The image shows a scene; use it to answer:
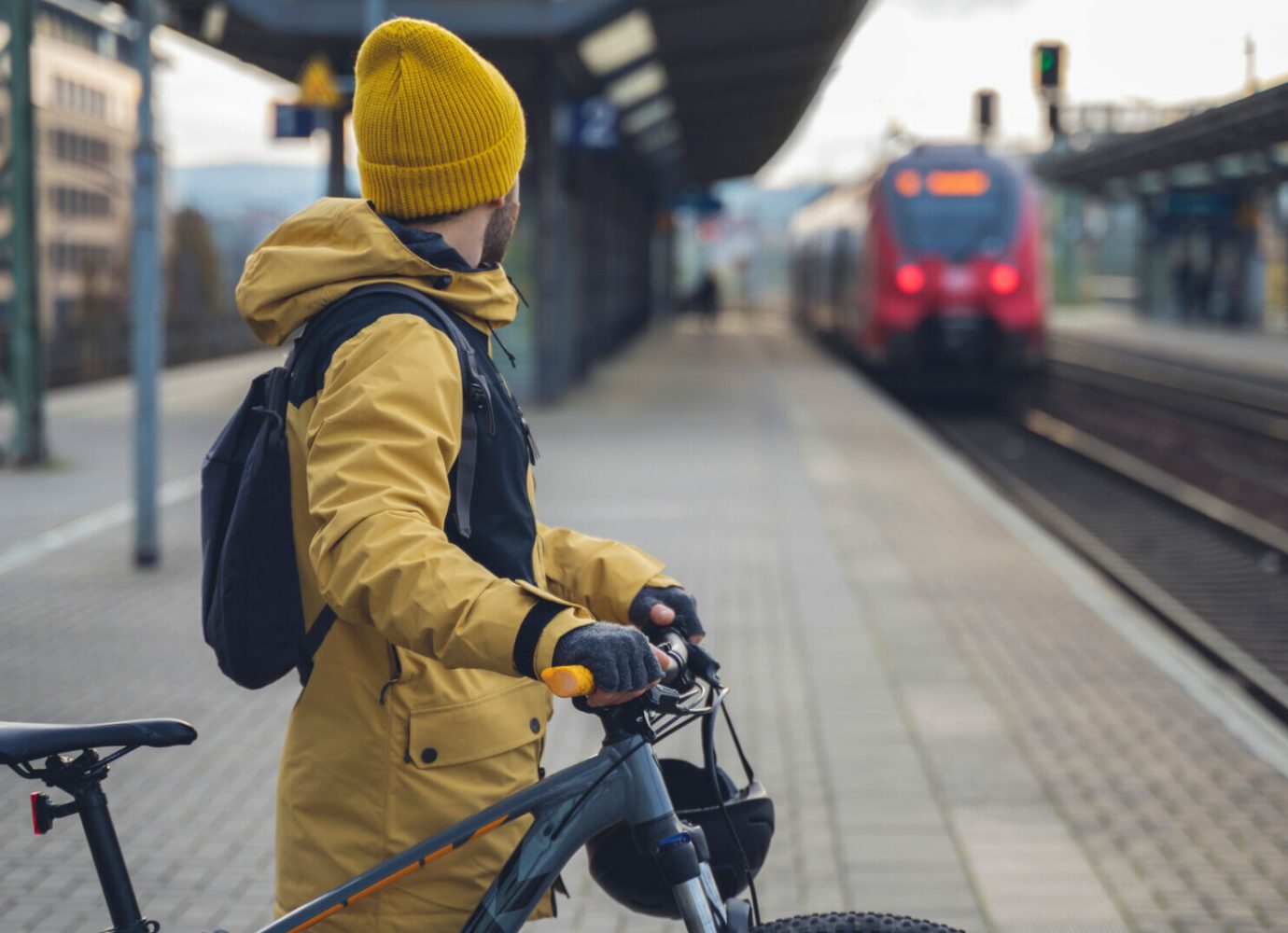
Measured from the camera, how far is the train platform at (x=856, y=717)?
4332 millimetres

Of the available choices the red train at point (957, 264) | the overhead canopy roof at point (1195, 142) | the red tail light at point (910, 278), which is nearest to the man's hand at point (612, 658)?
the overhead canopy roof at point (1195, 142)

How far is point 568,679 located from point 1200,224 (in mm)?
43576

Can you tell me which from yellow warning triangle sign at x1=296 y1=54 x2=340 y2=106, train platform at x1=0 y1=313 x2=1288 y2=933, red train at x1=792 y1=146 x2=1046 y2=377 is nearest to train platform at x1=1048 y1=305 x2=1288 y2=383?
red train at x1=792 y1=146 x2=1046 y2=377

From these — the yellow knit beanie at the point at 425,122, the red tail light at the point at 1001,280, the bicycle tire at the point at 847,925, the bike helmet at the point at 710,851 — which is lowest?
the bicycle tire at the point at 847,925

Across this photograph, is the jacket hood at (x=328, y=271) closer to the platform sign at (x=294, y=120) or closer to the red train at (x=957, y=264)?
the platform sign at (x=294, y=120)

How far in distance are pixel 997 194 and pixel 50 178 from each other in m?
41.7

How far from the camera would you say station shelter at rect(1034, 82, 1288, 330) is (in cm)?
2944

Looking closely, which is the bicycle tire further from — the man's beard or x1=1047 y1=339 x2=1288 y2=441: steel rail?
x1=1047 y1=339 x2=1288 y2=441: steel rail

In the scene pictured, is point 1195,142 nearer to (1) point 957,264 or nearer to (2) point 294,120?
(1) point 957,264

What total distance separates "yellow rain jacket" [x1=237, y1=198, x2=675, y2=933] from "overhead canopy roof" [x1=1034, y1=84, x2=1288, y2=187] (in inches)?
354

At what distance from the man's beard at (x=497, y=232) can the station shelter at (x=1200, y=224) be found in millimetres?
20782

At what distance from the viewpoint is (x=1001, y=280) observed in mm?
21266

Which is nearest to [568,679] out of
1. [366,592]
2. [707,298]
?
[366,592]

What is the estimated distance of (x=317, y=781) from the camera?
89.1 inches
